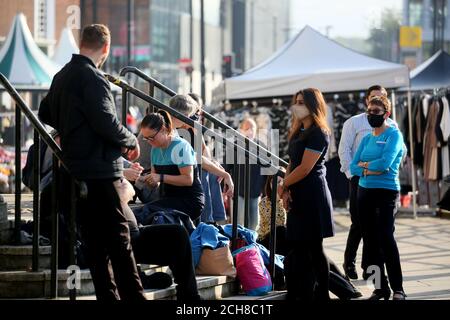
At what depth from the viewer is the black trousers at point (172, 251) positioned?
7385 millimetres

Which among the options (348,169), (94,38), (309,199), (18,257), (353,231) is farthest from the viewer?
(348,169)

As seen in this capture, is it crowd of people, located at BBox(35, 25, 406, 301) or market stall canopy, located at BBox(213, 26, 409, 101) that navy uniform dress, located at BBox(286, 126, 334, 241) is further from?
market stall canopy, located at BBox(213, 26, 409, 101)

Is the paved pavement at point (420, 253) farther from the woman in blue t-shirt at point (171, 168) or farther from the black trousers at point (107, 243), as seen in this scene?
the black trousers at point (107, 243)

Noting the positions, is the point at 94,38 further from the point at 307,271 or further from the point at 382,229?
the point at 382,229

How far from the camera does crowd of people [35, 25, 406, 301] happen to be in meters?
6.87

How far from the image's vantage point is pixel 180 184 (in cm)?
845

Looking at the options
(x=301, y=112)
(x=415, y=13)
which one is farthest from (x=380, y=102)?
(x=415, y=13)

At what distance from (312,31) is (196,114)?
32.0 feet

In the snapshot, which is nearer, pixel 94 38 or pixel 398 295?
pixel 94 38

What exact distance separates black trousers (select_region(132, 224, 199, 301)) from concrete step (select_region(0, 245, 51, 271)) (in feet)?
2.71

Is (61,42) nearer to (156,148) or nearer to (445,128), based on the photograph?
(445,128)

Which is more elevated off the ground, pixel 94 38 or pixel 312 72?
pixel 312 72

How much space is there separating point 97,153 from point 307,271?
6.63 ft

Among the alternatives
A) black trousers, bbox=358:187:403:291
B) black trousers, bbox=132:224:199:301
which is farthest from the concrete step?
black trousers, bbox=358:187:403:291
